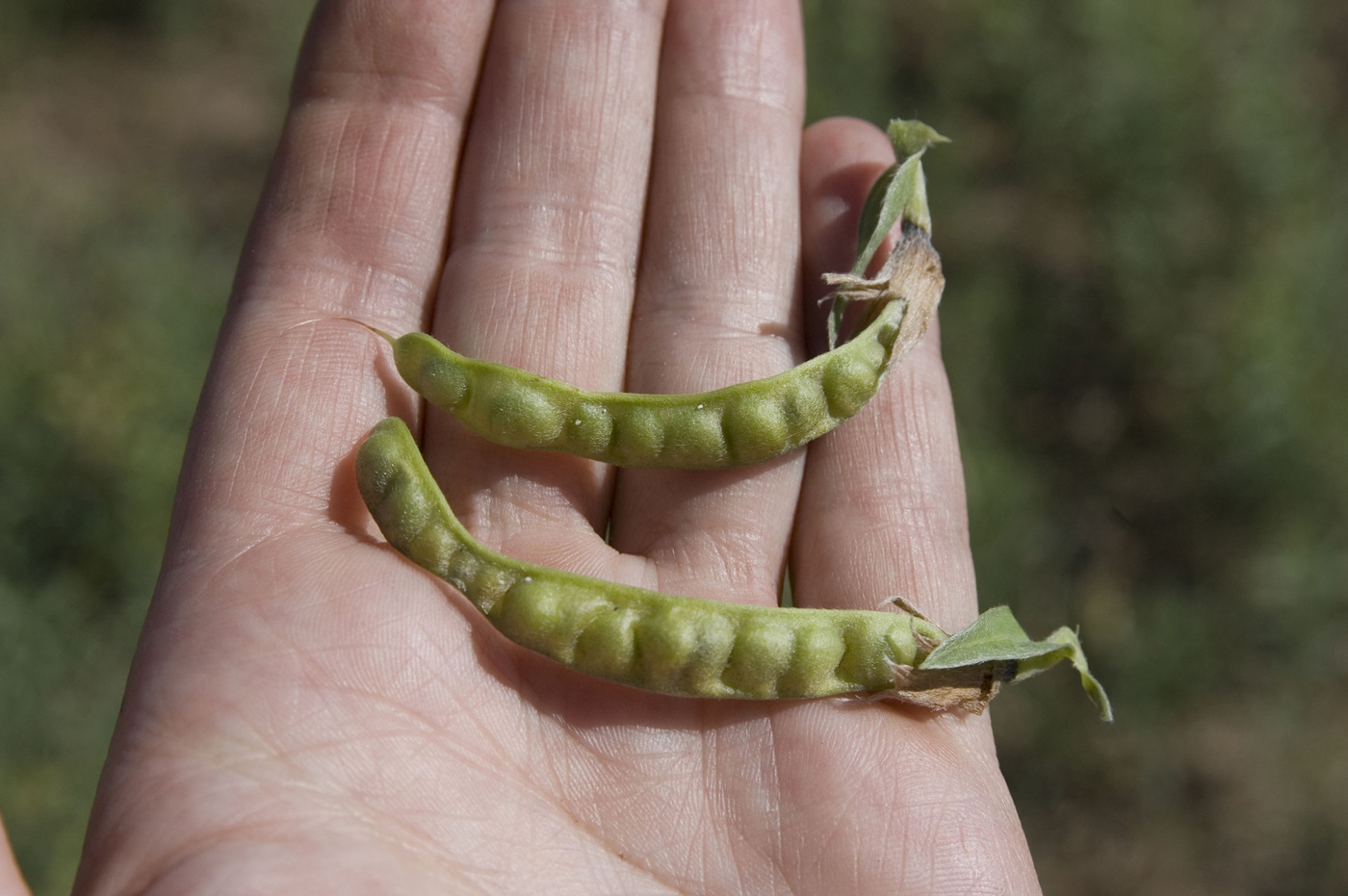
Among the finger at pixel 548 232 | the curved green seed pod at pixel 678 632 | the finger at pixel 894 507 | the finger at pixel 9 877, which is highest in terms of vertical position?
the finger at pixel 548 232

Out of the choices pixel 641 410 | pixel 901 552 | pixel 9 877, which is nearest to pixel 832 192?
pixel 641 410

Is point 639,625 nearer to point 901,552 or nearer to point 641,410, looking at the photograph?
point 641,410

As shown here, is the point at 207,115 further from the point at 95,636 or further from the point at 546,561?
the point at 546,561

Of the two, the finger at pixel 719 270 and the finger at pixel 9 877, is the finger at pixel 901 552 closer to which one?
the finger at pixel 719 270

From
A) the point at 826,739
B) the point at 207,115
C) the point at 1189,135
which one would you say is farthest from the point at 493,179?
the point at 207,115

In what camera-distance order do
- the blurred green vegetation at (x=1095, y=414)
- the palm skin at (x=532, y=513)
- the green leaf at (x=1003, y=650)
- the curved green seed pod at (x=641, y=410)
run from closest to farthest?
the palm skin at (x=532, y=513), the green leaf at (x=1003, y=650), the curved green seed pod at (x=641, y=410), the blurred green vegetation at (x=1095, y=414)

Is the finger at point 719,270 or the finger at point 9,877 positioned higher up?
the finger at point 719,270

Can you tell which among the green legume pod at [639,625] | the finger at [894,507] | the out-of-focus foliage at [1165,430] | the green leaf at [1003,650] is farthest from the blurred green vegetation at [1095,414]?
the green legume pod at [639,625]
